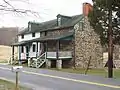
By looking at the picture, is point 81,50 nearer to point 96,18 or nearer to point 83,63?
point 83,63

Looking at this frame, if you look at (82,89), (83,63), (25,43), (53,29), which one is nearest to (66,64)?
(83,63)

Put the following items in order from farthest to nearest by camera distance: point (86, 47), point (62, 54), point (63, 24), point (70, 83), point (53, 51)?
point (63, 24) → point (86, 47) → point (53, 51) → point (62, 54) → point (70, 83)

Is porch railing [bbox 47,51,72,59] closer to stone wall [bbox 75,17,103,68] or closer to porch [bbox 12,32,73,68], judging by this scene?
porch [bbox 12,32,73,68]

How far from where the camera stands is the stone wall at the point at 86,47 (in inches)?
1761

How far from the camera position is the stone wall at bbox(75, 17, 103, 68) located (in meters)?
44.7

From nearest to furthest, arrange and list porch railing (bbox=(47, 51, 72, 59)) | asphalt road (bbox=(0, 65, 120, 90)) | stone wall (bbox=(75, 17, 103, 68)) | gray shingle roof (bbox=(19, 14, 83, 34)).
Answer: asphalt road (bbox=(0, 65, 120, 90)) < porch railing (bbox=(47, 51, 72, 59)) < stone wall (bbox=(75, 17, 103, 68)) < gray shingle roof (bbox=(19, 14, 83, 34))

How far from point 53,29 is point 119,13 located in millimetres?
21121

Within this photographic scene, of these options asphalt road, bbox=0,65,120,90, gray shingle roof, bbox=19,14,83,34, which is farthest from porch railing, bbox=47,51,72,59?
asphalt road, bbox=0,65,120,90

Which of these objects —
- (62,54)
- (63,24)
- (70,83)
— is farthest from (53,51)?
(70,83)

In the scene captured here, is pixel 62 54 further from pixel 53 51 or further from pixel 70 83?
pixel 70 83

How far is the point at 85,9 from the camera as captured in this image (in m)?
46.4

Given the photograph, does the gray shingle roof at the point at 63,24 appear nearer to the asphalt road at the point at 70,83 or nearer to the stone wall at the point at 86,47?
the stone wall at the point at 86,47

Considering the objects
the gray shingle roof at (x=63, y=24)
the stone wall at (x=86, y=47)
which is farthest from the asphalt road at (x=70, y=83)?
the gray shingle roof at (x=63, y=24)

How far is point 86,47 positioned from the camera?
4628cm
